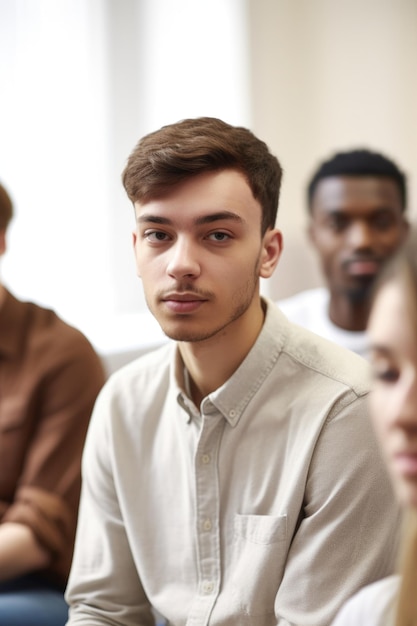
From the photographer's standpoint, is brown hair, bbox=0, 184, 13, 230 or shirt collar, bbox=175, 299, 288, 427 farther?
brown hair, bbox=0, 184, 13, 230

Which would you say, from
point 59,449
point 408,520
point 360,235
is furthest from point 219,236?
point 360,235

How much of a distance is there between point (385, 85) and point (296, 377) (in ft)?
9.23

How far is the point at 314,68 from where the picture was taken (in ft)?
12.2

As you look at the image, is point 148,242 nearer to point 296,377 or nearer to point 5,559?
point 296,377

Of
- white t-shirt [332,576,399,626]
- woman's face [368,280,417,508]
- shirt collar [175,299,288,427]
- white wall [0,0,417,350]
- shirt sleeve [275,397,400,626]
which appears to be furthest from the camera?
white wall [0,0,417,350]

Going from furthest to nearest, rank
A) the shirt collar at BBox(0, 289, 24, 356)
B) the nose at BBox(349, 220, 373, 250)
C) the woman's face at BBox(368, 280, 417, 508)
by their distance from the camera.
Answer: the nose at BBox(349, 220, 373, 250) → the shirt collar at BBox(0, 289, 24, 356) → the woman's face at BBox(368, 280, 417, 508)

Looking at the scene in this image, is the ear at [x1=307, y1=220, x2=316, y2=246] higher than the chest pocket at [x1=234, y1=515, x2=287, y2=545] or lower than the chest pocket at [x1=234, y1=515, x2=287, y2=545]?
higher

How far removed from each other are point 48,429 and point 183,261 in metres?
0.65

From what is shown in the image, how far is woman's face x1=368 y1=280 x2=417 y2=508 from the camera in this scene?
793 millimetres

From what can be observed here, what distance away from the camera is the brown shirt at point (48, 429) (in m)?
1.73

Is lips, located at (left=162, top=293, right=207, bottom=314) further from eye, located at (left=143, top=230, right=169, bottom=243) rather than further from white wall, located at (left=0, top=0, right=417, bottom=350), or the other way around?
white wall, located at (left=0, top=0, right=417, bottom=350)

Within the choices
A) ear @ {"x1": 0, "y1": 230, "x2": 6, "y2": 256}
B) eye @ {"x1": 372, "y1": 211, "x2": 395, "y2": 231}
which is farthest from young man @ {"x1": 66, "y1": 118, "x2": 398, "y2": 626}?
eye @ {"x1": 372, "y1": 211, "x2": 395, "y2": 231}

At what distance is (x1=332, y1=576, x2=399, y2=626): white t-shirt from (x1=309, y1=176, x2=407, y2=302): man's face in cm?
160

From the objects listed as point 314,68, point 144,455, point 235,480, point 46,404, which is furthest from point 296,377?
point 314,68
